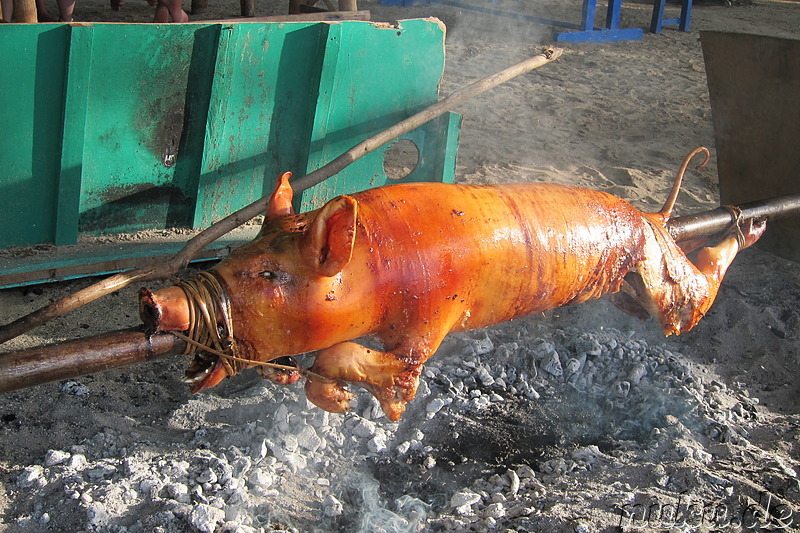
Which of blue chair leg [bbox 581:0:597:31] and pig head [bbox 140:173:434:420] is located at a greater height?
blue chair leg [bbox 581:0:597:31]

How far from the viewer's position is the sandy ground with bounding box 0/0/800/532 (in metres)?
2.79

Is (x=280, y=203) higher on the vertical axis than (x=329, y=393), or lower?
higher

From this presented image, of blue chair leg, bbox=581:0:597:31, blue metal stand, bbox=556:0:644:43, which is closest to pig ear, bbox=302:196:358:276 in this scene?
blue metal stand, bbox=556:0:644:43

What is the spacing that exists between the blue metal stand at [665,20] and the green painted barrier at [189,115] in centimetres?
817

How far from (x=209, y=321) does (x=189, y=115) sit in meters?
2.32

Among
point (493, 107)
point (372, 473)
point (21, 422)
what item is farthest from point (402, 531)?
A: point (493, 107)

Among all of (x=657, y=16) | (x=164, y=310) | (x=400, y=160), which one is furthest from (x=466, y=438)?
(x=657, y=16)

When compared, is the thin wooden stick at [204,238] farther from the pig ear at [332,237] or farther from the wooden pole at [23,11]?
the wooden pole at [23,11]

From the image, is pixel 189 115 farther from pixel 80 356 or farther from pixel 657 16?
pixel 657 16

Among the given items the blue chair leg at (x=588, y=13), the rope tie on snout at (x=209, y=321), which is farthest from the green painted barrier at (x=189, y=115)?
the blue chair leg at (x=588, y=13)

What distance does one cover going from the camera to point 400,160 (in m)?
6.38

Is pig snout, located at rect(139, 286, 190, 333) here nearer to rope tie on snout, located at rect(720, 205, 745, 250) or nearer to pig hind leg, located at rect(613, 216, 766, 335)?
pig hind leg, located at rect(613, 216, 766, 335)

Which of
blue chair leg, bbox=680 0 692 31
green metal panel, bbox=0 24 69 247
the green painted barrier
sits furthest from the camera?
blue chair leg, bbox=680 0 692 31

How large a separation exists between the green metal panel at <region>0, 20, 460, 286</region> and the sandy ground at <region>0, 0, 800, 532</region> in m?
0.61
